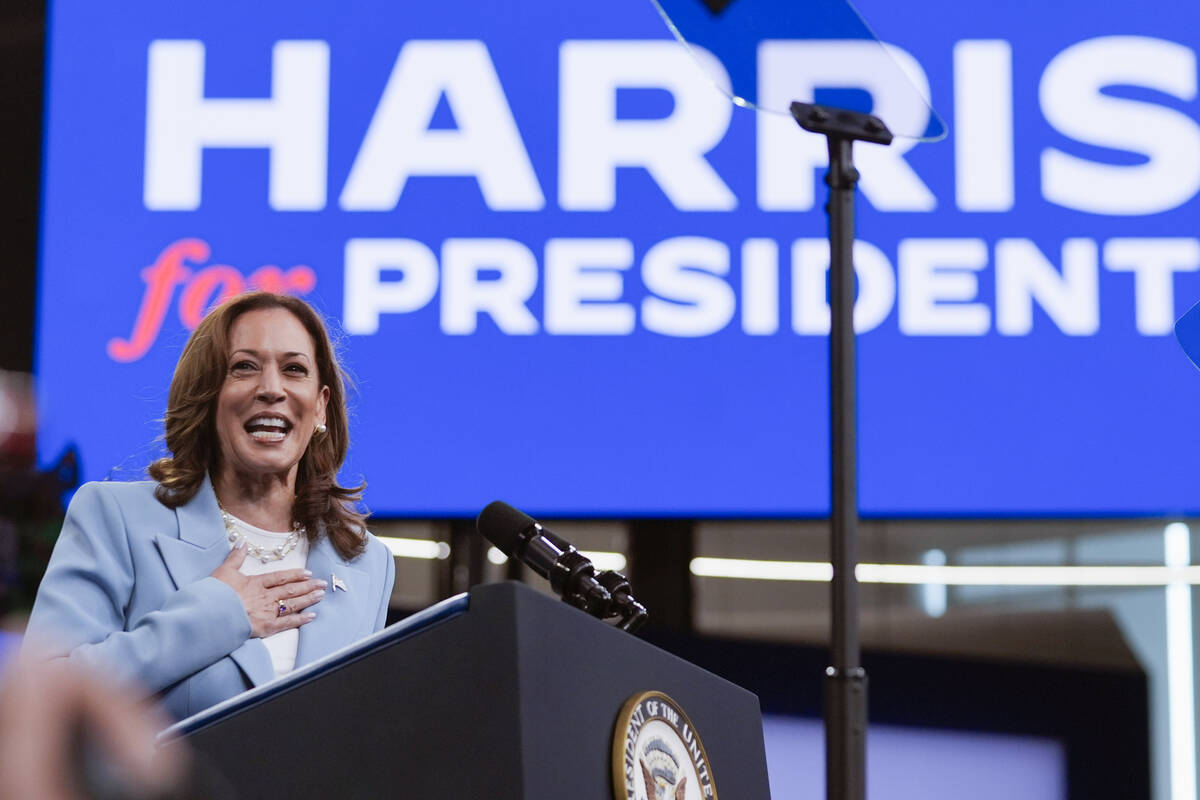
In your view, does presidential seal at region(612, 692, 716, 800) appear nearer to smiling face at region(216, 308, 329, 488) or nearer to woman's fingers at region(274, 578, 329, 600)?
A: woman's fingers at region(274, 578, 329, 600)

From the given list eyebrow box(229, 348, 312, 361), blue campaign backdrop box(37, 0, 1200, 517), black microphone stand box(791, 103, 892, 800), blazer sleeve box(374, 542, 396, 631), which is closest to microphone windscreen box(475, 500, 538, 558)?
black microphone stand box(791, 103, 892, 800)

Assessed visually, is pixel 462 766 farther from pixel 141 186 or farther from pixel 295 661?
pixel 141 186

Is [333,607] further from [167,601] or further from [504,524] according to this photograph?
[504,524]

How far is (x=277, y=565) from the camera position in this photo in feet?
5.76

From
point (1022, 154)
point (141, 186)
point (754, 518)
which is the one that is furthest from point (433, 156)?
point (1022, 154)

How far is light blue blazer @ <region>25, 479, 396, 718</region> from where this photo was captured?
4.96 ft

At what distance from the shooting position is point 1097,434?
3535 mm

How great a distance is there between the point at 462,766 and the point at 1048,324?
293 centimetres

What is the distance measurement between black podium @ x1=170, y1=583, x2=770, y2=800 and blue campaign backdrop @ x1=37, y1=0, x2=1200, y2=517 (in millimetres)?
2485

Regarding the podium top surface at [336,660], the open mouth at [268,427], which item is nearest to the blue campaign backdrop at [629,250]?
the open mouth at [268,427]

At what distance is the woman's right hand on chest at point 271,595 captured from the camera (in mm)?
1606

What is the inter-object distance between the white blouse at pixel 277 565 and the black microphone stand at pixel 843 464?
Result: 0.62 meters

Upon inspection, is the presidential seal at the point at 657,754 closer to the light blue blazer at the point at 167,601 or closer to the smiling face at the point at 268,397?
the light blue blazer at the point at 167,601

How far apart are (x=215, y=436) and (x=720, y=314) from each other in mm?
1956
